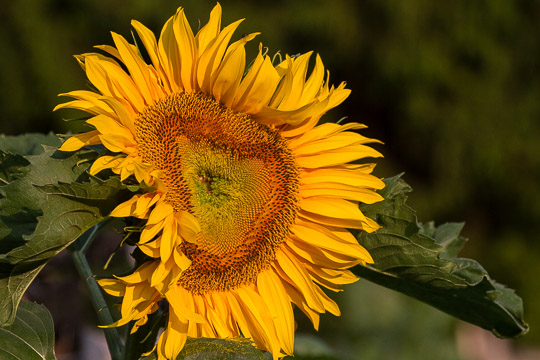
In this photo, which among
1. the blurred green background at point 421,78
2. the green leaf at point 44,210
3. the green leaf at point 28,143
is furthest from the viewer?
the blurred green background at point 421,78

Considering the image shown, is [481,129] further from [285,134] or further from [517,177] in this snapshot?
[285,134]

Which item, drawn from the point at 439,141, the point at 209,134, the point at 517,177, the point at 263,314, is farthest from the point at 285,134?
the point at 517,177

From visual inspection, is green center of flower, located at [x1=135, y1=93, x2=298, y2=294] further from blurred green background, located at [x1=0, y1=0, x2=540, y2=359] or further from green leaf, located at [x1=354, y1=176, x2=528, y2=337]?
blurred green background, located at [x1=0, y1=0, x2=540, y2=359]

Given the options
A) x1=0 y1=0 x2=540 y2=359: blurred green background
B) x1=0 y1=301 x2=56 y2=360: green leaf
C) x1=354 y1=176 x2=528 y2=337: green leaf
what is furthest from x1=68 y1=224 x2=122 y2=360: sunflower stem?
x1=0 y1=0 x2=540 y2=359: blurred green background

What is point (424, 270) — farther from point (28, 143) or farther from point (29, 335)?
point (28, 143)

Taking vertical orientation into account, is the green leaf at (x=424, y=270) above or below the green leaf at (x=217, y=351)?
above

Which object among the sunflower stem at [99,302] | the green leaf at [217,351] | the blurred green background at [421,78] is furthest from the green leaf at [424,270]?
the blurred green background at [421,78]

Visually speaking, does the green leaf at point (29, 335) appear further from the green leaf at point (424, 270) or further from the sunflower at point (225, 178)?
the green leaf at point (424, 270)

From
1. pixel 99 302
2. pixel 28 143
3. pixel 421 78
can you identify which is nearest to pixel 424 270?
pixel 99 302
